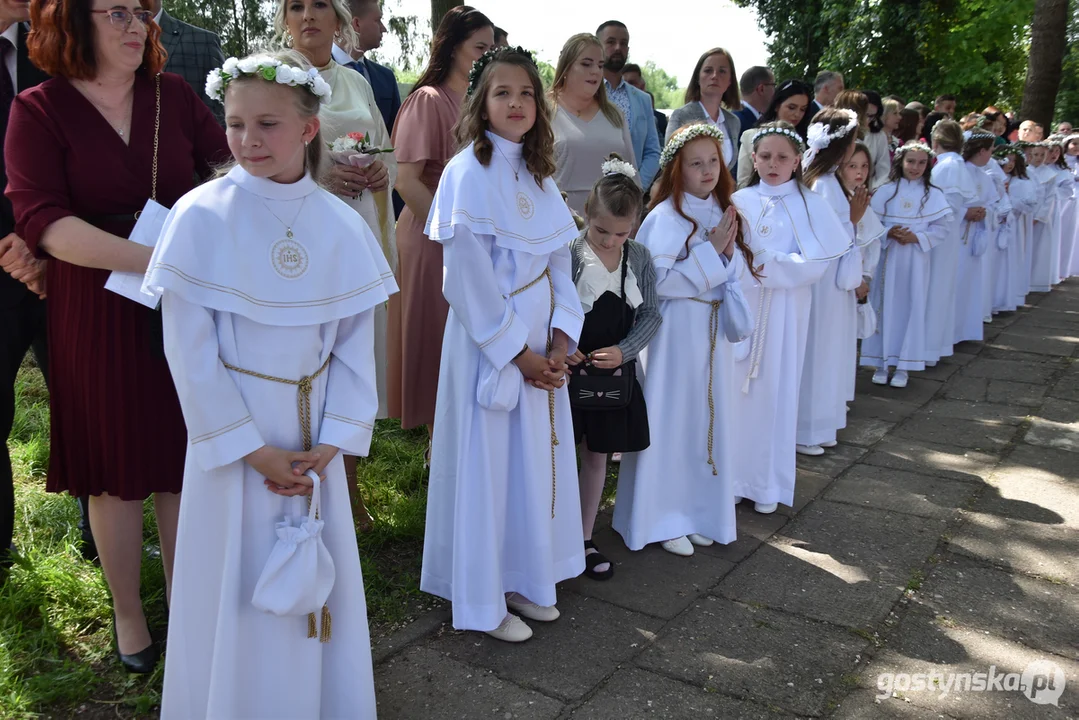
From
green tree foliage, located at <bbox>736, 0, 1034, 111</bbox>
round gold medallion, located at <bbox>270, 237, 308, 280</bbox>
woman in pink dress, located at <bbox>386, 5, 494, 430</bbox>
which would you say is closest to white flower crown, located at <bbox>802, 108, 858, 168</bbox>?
woman in pink dress, located at <bbox>386, 5, 494, 430</bbox>

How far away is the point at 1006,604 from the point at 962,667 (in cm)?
66

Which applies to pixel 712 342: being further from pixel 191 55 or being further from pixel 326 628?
pixel 191 55

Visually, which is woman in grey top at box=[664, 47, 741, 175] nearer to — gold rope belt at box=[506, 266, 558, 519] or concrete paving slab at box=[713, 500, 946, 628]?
concrete paving slab at box=[713, 500, 946, 628]

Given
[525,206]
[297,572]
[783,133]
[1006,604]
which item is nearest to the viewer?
[297,572]

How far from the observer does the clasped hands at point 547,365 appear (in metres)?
3.27

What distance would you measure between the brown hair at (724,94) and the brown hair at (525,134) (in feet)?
10.4

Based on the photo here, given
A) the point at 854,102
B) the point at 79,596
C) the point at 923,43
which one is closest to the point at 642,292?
the point at 79,596

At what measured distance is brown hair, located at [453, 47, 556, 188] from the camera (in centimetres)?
328

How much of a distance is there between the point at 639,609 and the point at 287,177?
214 cm

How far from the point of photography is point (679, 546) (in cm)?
415

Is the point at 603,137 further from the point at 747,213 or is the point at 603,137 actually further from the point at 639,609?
the point at 639,609

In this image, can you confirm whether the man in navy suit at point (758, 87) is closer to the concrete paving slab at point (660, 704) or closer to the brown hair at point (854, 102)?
the brown hair at point (854, 102)

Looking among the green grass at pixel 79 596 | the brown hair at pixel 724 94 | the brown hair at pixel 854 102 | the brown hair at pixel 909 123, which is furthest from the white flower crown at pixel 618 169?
the brown hair at pixel 909 123

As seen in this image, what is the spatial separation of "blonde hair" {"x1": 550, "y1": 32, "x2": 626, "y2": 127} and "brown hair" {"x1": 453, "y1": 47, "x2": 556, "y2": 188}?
1533mm
